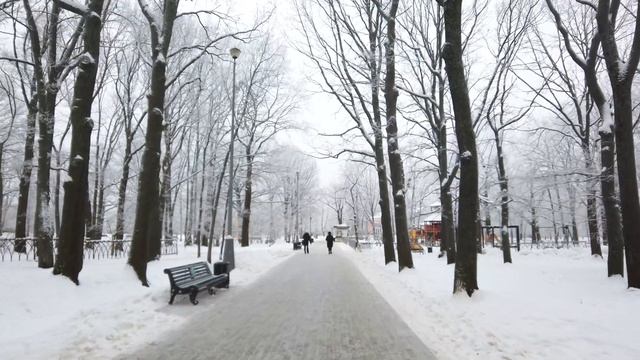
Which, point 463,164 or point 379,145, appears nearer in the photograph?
point 463,164

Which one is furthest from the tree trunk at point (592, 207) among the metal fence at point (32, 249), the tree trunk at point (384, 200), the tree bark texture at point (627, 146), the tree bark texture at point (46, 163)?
the metal fence at point (32, 249)

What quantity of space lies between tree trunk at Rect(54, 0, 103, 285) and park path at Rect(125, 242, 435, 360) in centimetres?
268

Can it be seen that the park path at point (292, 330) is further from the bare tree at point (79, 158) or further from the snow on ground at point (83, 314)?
the bare tree at point (79, 158)

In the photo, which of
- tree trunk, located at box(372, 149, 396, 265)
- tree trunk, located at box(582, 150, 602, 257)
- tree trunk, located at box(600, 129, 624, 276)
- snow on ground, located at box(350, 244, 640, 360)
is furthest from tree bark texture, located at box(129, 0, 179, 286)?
tree trunk, located at box(582, 150, 602, 257)

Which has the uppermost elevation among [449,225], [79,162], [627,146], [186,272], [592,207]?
[627,146]

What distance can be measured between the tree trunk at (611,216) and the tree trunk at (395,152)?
6.51 meters

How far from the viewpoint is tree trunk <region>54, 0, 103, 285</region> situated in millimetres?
9031

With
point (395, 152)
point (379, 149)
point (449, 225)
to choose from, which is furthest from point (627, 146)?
point (449, 225)

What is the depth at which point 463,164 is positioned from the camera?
905cm

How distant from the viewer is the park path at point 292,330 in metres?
5.45

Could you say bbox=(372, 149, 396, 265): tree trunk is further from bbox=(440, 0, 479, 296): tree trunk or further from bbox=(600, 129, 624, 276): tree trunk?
bbox=(440, 0, 479, 296): tree trunk

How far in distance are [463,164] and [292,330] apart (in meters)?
5.05

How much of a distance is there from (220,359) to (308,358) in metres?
1.08

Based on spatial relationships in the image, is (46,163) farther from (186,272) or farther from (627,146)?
(627,146)
